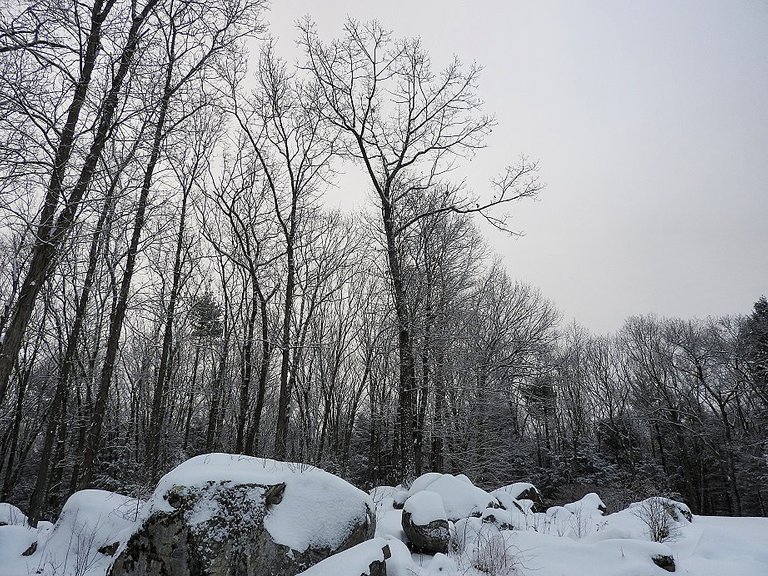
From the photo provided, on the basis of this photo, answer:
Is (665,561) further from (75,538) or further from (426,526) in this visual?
(75,538)

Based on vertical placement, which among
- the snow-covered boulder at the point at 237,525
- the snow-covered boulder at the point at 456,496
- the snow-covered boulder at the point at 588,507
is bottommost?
the snow-covered boulder at the point at 588,507

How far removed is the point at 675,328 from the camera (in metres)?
27.7

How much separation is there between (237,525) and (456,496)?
4.78 metres

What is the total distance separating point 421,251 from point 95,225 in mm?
12360

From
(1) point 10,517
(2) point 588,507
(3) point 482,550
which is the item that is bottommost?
(2) point 588,507

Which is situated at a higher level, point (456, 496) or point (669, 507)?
point (456, 496)

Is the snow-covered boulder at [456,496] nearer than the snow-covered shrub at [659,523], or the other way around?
the snow-covered shrub at [659,523]

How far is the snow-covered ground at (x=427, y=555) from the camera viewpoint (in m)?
4.55

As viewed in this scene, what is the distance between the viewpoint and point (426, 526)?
592 cm

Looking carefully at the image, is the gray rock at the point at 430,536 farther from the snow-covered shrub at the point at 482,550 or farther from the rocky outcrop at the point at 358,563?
the rocky outcrop at the point at 358,563

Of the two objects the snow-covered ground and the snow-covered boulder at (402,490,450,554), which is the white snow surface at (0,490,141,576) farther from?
the snow-covered boulder at (402,490,450,554)

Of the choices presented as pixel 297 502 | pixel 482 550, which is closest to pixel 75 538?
pixel 297 502

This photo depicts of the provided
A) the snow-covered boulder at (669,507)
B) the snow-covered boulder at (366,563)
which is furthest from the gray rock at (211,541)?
the snow-covered boulder at (669,507)

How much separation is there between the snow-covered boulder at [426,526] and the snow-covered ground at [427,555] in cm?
2
